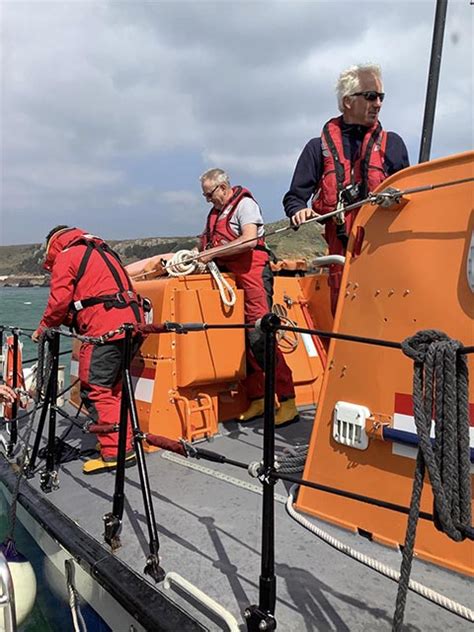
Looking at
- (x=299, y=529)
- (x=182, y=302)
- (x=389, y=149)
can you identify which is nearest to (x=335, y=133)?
(x=389, y=149)

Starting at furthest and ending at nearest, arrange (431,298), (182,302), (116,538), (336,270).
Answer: (336,270) < (182,302) < (116,538) < (431,298)

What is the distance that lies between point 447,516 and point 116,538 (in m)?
1.68

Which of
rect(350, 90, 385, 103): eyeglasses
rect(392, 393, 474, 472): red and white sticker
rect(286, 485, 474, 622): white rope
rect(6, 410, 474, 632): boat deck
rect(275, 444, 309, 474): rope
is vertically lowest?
rect(6, 410, 474, 632): boat deck

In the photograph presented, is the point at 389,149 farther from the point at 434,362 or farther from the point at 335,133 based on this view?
the point at 434,362

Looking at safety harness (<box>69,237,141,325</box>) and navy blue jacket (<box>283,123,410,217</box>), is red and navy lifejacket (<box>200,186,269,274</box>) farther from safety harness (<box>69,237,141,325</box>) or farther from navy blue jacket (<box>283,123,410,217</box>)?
safety harness (<box>69,237,141,325</box>)

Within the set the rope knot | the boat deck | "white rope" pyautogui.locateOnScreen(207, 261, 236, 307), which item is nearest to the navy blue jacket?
"white rope" pyautogui.locateOnScreen(207, 261, 236, 307)

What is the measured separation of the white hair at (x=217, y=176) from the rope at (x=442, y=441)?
317cm

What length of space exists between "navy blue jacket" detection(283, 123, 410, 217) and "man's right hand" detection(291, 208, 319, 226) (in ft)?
0.52

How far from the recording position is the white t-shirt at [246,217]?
4.16 m

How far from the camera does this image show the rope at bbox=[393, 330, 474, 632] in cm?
129

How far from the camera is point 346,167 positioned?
3.47m

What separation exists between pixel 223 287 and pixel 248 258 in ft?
1.06

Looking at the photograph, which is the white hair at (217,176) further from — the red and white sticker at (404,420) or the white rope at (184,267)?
the red and white sticker at (404,420)

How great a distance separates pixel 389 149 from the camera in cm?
349
